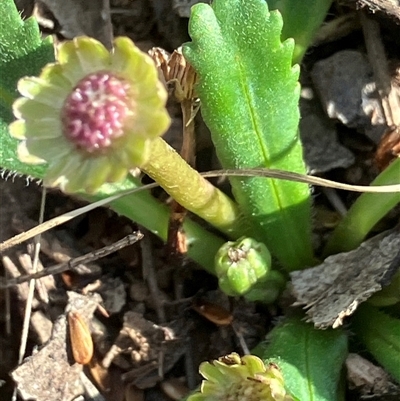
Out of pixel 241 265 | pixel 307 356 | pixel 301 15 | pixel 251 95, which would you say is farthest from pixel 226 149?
pixel 307 356

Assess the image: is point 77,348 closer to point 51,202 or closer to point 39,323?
point 39,323

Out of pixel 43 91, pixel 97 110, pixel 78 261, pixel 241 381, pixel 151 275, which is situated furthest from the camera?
pixel 151 275

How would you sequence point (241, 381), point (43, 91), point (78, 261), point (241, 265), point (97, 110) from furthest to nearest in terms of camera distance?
point (78, 261) → point (241, 265) → point (241, 381) → point (43, 91) → point (97, 110)

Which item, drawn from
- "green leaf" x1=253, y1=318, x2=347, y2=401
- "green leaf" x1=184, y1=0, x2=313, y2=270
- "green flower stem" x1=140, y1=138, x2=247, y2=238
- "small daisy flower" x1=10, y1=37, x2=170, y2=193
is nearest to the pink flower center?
"small daisy flower" x1=10, y1=37, x2=170, y2=193

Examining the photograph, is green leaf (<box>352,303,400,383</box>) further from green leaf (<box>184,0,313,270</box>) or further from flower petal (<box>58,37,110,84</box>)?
flower petal (<box>58,37,110,84</box>)

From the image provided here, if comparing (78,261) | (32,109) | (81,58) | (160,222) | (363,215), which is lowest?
(78,261)

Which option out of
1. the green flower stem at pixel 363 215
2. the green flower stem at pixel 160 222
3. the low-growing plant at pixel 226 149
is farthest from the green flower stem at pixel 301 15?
the green flower stem at pixel 160 222

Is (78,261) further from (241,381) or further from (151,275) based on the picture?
(241,381)

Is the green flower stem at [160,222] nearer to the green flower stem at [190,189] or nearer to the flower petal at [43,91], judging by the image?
the green flower stem at [190,189]
